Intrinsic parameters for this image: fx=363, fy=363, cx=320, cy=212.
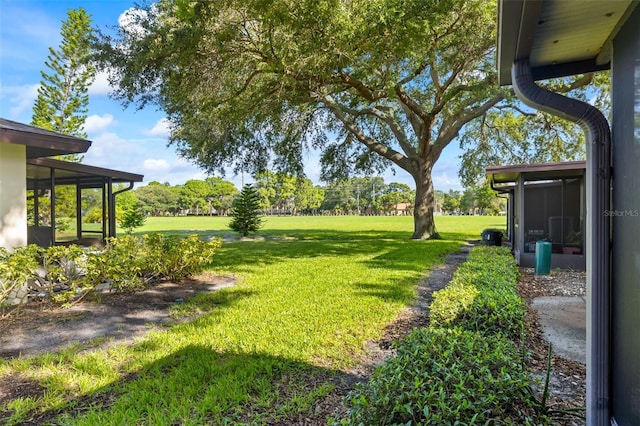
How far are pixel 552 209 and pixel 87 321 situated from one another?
1107 centimetres

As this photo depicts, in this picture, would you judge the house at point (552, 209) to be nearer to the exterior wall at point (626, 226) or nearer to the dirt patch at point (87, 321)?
the exterior wall at point (626, 226)

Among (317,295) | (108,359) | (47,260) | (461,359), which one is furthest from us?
(317,295)

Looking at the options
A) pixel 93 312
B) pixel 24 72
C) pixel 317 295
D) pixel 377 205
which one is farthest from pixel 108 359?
pixel 377 205

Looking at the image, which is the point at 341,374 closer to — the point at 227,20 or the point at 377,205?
the point at 227,20

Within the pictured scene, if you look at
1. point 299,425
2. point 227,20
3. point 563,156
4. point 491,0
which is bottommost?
point 299,425

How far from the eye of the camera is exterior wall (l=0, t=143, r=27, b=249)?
204 inches

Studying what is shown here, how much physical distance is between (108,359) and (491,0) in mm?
9352

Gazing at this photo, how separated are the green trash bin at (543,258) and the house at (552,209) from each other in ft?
3.31

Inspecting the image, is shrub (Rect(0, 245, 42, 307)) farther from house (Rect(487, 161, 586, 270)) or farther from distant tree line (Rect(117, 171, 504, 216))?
distant tree line (Rect(117, 171, 504, 216))

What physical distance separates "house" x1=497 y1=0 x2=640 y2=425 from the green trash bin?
21.5ft

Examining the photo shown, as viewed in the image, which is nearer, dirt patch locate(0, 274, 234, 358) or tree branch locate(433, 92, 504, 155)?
dirt patch locate(0, 274, 234, 358)

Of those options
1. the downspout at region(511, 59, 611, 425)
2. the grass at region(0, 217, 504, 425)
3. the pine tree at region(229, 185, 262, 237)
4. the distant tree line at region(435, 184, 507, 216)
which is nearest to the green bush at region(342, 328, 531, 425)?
the downspout at region(511, 59, 611, 425)

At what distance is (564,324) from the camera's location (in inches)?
168

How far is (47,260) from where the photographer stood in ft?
16.5
